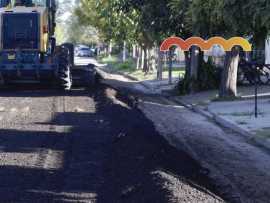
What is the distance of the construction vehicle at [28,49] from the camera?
95.2 ft

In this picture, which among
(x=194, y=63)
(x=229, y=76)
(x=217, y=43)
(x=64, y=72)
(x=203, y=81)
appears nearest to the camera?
(x=217, y=43)

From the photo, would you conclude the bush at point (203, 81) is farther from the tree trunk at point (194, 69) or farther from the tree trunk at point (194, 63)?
the tree trunk at point (194, 63)

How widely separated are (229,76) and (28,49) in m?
8.08

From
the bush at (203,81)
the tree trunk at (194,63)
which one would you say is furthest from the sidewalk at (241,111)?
the tree trunk at (194,63)

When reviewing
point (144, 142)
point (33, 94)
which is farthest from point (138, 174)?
point (33, 94)

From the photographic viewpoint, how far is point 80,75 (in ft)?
108

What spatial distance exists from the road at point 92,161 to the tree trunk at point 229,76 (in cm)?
620

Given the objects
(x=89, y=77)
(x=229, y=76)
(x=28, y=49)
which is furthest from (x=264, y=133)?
(x=89, y=77)

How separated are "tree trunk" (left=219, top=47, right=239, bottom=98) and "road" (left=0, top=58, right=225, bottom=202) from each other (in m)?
6.20

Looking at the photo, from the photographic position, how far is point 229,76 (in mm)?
26906

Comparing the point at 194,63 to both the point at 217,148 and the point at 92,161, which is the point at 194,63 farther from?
the point at 92,161

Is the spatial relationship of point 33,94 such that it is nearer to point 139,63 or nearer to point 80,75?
point 80,75

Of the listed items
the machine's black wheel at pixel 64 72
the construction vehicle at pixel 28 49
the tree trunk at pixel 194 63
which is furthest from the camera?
the tree trunk at pixel 194 63

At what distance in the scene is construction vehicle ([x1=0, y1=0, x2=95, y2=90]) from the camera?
2902cm
